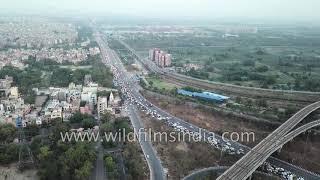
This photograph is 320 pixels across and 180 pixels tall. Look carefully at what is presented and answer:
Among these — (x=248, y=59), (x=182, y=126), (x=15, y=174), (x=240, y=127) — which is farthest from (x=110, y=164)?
(x=248, y=59)

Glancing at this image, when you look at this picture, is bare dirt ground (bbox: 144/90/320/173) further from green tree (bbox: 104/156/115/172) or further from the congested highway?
green tree (bbox: 104/156/115/172)

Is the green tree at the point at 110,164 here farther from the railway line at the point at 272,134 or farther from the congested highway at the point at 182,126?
the congested highway at the point at 182,126

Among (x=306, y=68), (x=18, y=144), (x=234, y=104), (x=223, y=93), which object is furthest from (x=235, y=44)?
(x=18, y=144)

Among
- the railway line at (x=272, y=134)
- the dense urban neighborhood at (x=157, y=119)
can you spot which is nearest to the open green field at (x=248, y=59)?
the dense urban neighborhood at (x=157, y=119)

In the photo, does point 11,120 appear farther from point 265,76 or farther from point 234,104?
point 265,76

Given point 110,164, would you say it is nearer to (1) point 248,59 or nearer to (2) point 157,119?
(2) point 157,119

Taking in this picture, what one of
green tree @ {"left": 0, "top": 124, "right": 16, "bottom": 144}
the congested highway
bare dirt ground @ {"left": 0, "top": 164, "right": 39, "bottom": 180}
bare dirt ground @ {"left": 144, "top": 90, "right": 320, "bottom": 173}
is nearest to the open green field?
the congested highway
